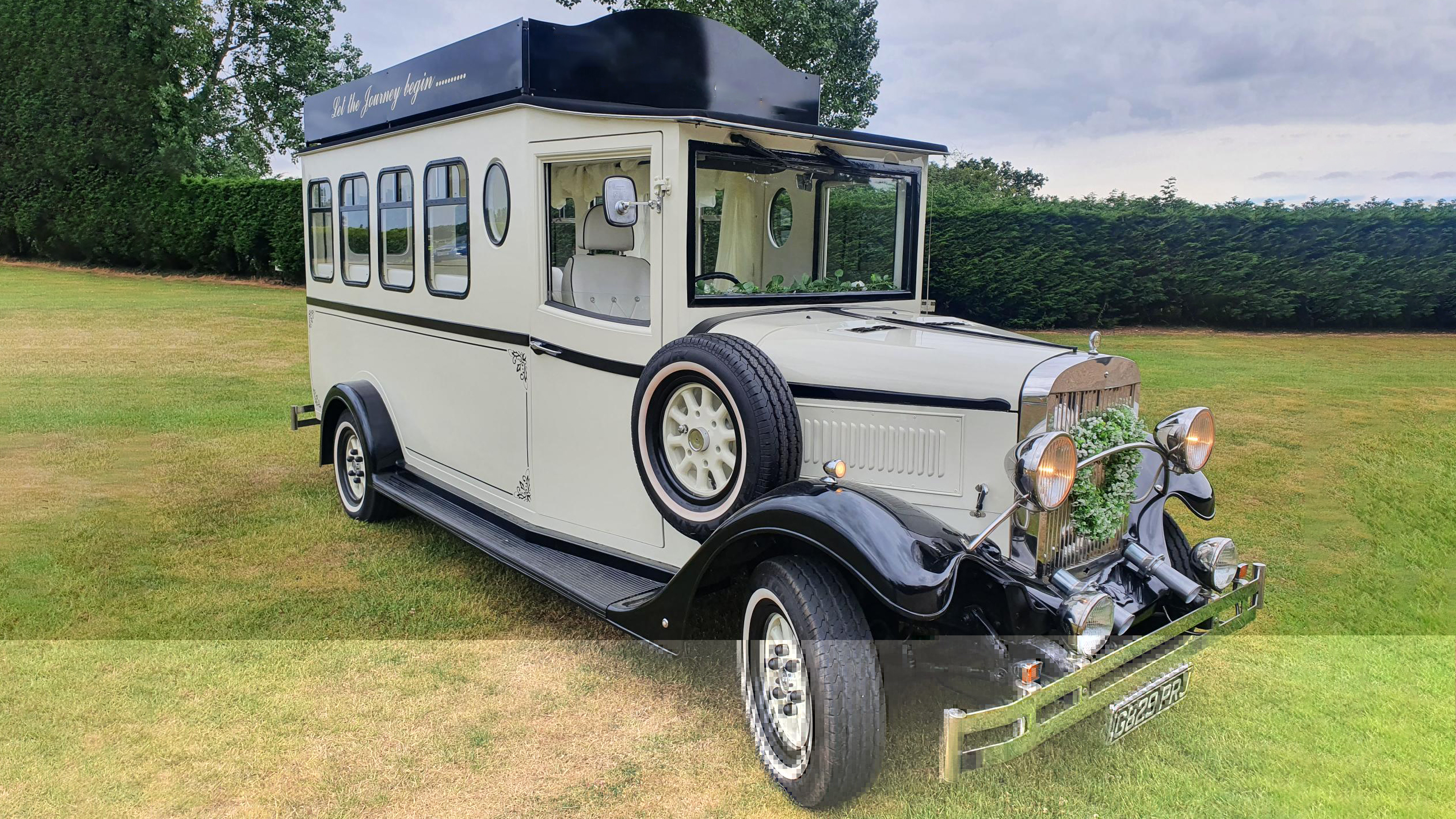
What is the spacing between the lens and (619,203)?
4.13 m

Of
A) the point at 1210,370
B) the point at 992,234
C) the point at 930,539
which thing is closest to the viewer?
the point at 930,539

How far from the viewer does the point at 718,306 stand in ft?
14.3

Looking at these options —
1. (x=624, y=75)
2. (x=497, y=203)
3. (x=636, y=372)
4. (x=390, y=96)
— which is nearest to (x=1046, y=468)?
(x=636, y=372)

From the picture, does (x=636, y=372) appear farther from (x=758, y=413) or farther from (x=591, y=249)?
(x=591, y=249)

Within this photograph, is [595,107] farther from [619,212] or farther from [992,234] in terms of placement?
[992,234]

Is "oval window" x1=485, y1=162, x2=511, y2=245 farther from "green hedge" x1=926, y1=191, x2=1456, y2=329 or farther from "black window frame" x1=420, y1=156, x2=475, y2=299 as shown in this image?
"green hedge" x1=926, y1=191, x2=1456, y2=329

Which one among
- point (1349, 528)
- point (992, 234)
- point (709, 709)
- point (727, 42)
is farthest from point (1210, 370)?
point (709, 709)

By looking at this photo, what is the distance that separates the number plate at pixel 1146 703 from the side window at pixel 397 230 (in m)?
4.54

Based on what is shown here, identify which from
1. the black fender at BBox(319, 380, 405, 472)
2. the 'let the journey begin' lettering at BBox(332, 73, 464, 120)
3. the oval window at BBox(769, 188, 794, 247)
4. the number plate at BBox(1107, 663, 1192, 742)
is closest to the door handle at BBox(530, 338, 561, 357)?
the oval window at BBox(769, 188, 794, 247)

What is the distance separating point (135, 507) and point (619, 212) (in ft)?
17.1

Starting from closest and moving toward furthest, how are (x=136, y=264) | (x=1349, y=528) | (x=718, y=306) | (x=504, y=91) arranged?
1. (x=718, y=306)
2. (x=504, y=91)
3. (x=1349, y=528)
4. (x=136, y=264)

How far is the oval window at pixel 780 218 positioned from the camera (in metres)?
5.08

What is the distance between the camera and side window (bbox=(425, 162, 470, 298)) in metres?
5.32

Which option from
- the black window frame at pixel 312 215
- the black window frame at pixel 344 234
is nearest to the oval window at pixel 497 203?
the black window frame at pixel 344 234
